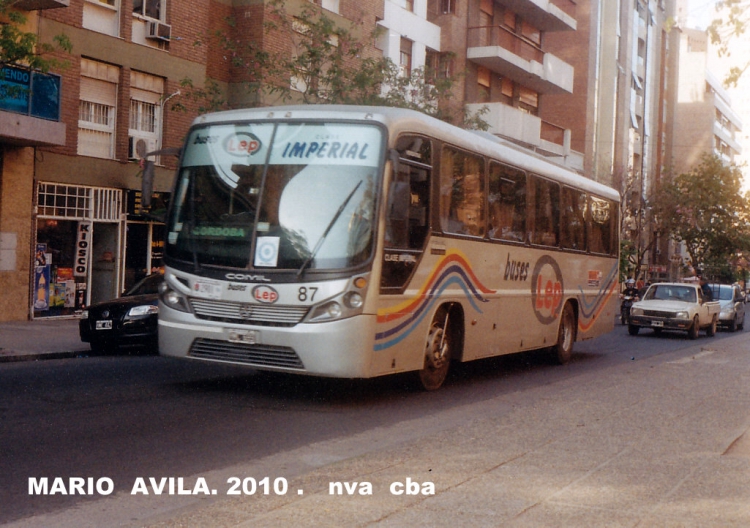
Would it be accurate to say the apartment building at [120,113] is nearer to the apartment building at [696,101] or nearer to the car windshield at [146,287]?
the car windshield at [146,287]

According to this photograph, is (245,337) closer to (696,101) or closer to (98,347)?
(98,347)

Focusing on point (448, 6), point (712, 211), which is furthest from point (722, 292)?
point (712, 211)

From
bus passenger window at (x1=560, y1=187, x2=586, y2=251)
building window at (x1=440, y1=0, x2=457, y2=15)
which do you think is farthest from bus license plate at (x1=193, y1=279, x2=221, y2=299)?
building window at (x1=440, y1=0, x2=457, y2=15)

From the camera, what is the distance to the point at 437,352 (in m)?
11.5

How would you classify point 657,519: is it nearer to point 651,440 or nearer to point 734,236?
point 651,440

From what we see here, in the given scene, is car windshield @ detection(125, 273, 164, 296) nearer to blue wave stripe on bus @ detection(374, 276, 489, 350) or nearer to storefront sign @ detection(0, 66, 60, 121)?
storefront sign @ detection(0, 66, 60, 121)

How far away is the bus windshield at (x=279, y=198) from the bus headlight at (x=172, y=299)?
1.22ft

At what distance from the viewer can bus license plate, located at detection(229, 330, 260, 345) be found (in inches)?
391

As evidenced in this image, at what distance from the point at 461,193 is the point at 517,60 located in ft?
95.4

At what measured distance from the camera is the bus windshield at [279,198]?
32.2 feet

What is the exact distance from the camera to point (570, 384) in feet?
42.0

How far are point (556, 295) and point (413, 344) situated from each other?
547 centimetres

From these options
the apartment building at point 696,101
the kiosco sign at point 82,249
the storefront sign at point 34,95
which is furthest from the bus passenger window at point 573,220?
→ the apartment building at point 696,101

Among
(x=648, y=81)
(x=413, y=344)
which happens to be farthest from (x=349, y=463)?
(x=648, y=81)
